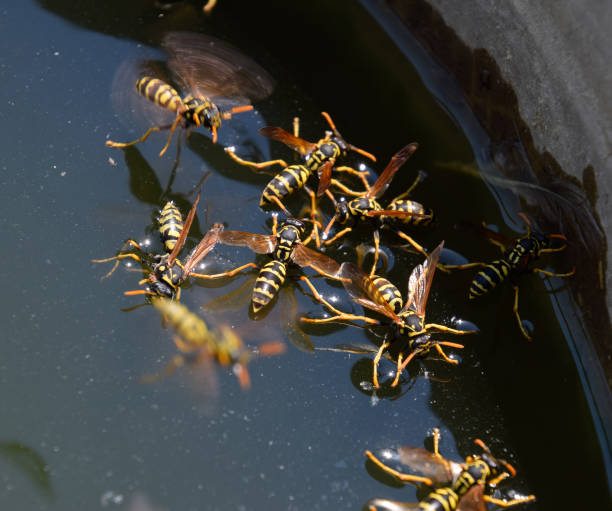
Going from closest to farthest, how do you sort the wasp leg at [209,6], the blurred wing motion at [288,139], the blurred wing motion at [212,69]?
the blurred wing motion at [288,139] < the blurred wing motion at [212,69] < the wasp leg at [209,6]

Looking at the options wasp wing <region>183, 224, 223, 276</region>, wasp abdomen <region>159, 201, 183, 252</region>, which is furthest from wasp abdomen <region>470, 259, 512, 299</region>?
wasp abdomen <region>159, 201, 183, 252</region>

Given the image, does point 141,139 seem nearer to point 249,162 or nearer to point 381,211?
point 249,162

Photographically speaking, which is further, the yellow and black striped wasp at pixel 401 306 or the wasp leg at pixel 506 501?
the yellow and black striped wasp at pixel 401 306

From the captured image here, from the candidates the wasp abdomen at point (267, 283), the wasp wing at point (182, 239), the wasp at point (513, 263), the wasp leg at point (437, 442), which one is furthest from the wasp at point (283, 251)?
the wasp leg at point (437, 442)

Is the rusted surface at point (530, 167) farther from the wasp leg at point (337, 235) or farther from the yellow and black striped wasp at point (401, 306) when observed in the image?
the wasp leg at point (337, 235)

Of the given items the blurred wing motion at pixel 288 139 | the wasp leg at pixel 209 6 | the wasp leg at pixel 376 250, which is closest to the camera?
the wasp leg at pixel 376 250

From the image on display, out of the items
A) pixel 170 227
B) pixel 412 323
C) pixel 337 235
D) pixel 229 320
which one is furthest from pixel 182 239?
pixel 412 323

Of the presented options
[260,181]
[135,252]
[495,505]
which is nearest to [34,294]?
[135,252]
